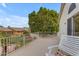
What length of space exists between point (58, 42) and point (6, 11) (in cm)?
192

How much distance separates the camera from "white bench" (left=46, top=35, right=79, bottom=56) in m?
5.70

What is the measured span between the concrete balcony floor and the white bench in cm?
16

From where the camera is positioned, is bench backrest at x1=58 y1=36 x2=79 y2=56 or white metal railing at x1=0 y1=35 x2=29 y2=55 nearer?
bench backrest at x1=58 y1=36 x2=79 y2=56

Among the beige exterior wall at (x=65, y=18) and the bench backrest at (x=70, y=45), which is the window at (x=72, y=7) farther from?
the bench backrest at (x=70, y=45)

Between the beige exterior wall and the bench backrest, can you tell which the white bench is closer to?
A: the bench backrest

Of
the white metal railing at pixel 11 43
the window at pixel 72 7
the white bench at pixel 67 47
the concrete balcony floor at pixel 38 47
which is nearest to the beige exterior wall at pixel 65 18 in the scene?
the window at pixel 72 7

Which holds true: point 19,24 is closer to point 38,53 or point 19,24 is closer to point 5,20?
point 5,20

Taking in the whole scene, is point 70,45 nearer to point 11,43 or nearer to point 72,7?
point 72,7

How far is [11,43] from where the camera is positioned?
6.36 metres

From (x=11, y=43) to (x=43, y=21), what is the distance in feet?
4.16

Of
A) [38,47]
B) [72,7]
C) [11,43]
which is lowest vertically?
[38,47]

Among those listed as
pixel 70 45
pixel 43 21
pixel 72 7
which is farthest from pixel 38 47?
pixel 72 7

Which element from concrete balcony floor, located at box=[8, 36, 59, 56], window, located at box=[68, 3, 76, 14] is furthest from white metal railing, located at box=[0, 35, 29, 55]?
window, located at box=[68, 3, 76, 14]

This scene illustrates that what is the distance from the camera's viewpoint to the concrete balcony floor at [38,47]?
6164mm
